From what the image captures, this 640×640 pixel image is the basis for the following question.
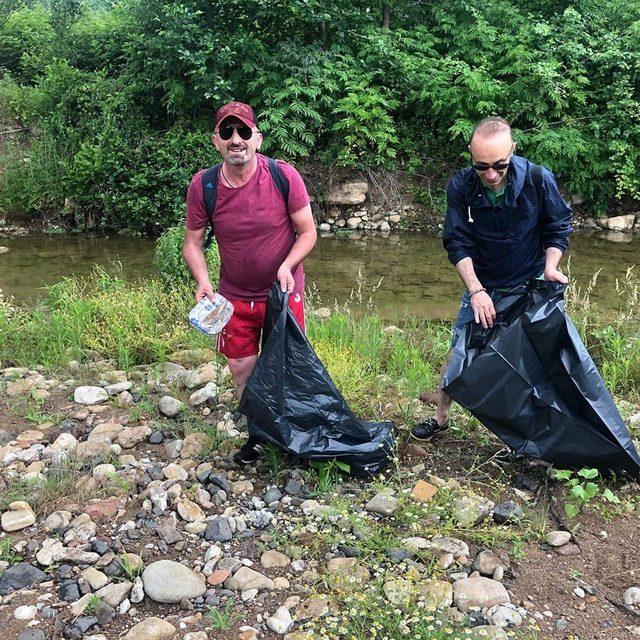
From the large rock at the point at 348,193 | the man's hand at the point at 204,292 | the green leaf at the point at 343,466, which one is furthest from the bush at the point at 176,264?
the large rock at the point at 348,193

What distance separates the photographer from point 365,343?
4.89 metres

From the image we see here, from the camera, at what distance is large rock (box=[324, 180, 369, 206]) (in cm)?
1144

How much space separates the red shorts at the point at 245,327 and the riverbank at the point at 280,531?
53 centimetres

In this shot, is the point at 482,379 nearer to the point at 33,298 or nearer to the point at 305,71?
the point at 33,298

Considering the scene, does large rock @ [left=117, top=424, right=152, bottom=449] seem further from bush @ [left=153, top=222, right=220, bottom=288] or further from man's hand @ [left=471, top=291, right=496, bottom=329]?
bush @ [left=153, top=222, right=220, bottom=288]

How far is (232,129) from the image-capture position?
3008 millimetres

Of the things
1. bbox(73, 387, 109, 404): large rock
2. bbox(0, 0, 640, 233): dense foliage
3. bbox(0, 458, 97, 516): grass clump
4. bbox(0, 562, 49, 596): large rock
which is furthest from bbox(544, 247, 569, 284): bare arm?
bbox(0, 0, 640, 233): dense foliage

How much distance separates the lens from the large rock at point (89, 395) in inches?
164

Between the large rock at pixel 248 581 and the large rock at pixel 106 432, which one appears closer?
the large rock at pixel 248 581

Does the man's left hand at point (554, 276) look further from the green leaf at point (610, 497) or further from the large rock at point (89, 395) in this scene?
the large rock at point (89, 395)

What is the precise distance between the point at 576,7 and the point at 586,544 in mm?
13087

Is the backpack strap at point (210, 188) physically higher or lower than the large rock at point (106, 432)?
higher

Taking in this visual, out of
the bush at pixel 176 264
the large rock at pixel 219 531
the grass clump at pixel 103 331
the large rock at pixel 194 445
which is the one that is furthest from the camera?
the bush at pixel 176 264

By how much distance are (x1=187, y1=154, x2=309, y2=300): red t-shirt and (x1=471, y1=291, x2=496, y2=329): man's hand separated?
3.13 feet
